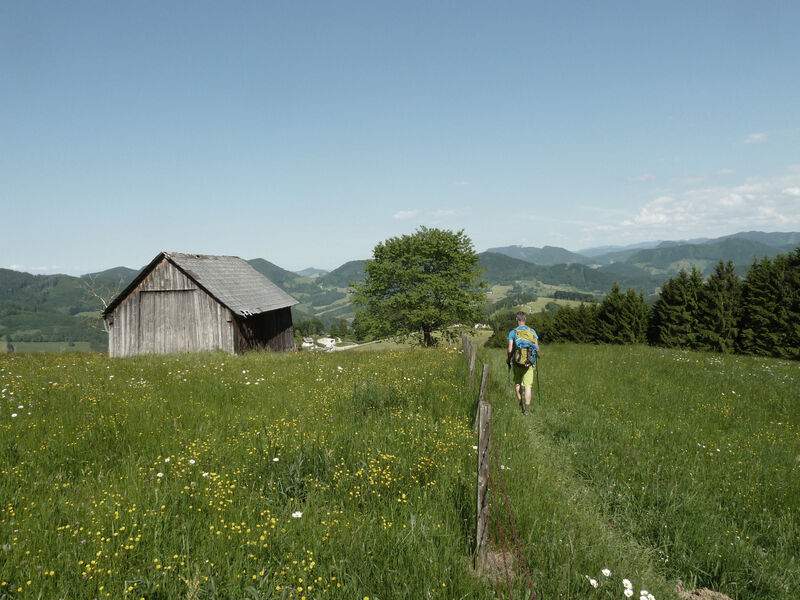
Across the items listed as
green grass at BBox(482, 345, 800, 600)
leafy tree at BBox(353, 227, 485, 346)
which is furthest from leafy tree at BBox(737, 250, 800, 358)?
green grass at BBox(482, 345, 800, 600)

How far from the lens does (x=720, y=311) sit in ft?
117

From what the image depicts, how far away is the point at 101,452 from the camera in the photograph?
21.1 ft

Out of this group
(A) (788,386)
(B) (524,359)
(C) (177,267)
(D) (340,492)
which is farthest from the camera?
(C) (177,267)

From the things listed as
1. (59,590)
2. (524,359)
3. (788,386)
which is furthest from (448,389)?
(788,386)

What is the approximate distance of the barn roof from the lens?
2547 cm

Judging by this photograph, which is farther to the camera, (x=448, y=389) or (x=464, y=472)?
(x=448, y=389)

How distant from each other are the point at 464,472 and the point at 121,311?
2649 cm

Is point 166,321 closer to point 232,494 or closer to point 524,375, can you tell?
point 524,375

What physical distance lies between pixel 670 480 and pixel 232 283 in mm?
26796

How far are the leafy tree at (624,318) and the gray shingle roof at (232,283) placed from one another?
29849 mm

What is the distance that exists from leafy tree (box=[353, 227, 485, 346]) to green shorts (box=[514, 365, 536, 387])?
30.6 meters

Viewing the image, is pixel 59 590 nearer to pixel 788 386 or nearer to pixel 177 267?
pixel 788 386

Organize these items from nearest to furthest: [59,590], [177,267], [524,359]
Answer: [59,590], [524,359], [177,267]

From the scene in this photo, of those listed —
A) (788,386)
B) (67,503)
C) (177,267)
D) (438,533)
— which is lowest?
(788,386)
